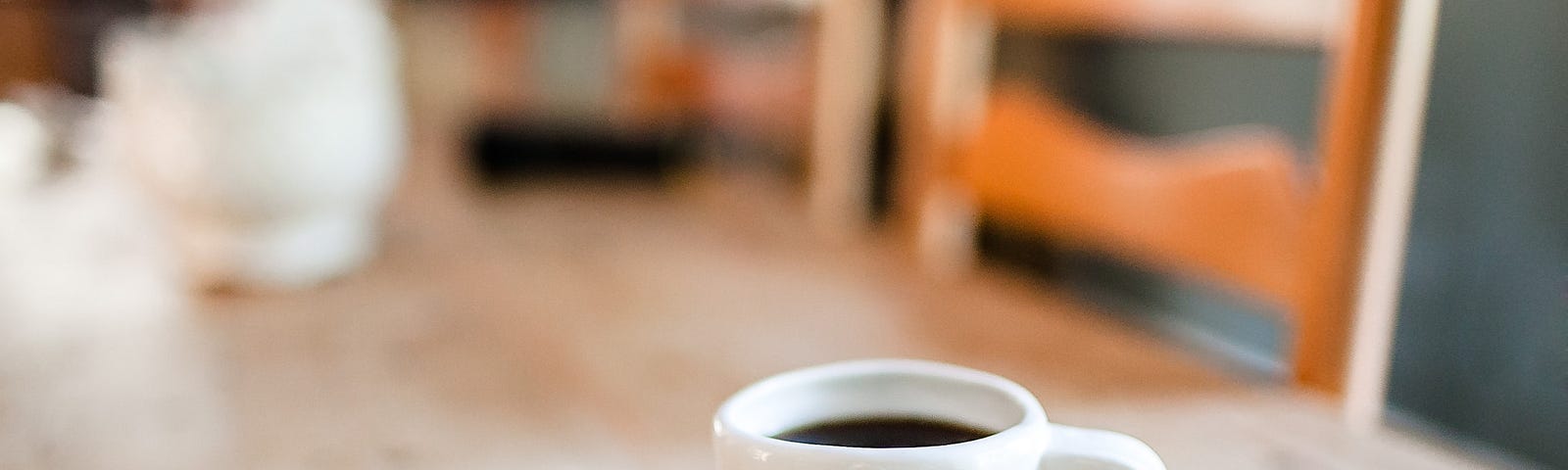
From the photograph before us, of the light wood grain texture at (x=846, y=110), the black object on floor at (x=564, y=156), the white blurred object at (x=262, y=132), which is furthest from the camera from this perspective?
the black object on floor at (x=564, y=156)

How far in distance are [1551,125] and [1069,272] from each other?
1.45 feet

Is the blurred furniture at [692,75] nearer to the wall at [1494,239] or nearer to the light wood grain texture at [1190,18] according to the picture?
the light wood grain texture at [1190,18]

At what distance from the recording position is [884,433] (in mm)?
373

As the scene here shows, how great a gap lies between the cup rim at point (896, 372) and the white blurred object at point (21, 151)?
1.28 m

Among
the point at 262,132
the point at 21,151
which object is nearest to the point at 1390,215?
the point at 262,132

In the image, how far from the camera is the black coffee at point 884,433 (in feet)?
1.19

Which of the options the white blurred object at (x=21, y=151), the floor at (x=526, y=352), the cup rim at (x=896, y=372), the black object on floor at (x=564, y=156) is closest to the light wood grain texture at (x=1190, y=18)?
the floor at (x=526, y=352)

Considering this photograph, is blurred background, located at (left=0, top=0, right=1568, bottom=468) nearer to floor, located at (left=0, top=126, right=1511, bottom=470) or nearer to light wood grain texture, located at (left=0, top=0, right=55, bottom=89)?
floor, located at (left=0, top=126, right=1511, bottom=470)

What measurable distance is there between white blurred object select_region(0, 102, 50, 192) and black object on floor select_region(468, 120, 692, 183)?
0.52m

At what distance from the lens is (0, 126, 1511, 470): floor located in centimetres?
60

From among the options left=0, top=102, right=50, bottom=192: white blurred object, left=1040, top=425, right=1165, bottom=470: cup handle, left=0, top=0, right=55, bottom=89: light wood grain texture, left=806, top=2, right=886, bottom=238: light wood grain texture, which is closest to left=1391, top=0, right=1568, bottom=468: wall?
left=1040, top=425, right=1165, bottom=470: cup handle

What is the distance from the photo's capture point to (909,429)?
0.37m

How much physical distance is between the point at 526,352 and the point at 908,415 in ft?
1.43

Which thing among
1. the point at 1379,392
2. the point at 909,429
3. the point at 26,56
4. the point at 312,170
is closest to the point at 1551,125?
the point at 1379,392
